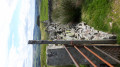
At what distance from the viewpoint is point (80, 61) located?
3475 mm

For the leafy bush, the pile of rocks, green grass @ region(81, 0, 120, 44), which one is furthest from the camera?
the leafy bush

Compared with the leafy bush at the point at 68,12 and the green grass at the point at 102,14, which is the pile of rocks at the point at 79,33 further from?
the leafy bush at the point at 68,12

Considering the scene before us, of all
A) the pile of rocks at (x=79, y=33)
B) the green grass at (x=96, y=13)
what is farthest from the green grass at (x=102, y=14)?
the pile of rocks at (x=79, y=33)

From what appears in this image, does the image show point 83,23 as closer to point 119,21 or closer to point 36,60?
point 119,21

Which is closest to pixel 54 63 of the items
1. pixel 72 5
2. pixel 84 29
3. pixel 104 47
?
pixel 104 47

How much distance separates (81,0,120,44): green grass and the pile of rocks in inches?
6.4

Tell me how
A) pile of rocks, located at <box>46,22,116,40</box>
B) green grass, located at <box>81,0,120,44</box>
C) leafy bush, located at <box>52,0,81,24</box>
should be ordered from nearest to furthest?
green grass, located at <box>81,0,120,44</box> → pile of rocks, located at <box>46,22,116,40</box> → leafy bush, located at <box>52,0,81,24</box>

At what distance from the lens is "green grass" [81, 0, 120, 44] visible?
3480 mm

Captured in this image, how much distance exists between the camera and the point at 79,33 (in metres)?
4.49

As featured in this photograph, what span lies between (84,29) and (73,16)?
0.67 meters

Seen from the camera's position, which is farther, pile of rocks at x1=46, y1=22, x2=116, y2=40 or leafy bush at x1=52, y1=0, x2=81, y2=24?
leafy bush at x1=52, y1=0, x2=81, y2=24

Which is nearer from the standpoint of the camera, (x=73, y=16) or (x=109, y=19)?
(x=109, y=19)

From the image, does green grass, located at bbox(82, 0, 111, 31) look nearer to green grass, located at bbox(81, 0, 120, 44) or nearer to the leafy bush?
green grass, located at bbox(81, 0, 120, 44)

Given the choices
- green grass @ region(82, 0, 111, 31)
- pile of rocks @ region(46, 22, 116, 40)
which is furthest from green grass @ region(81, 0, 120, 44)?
pile of rocks @ region(46, 22, 116, 40)
